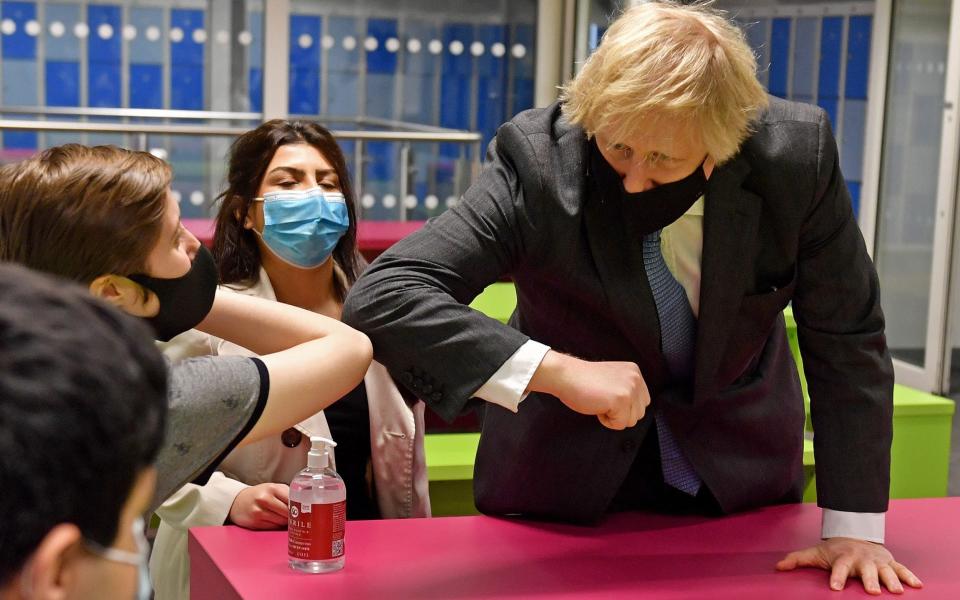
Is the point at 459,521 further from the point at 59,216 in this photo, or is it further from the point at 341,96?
the point at 341,96

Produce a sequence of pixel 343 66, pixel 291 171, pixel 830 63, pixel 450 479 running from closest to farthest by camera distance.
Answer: pixel 291 171 → pixel 450 479 → pixel 830 63 → pixel 343 66

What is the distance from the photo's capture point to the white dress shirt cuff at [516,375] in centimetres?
163

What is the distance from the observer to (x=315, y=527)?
1616 millimetres

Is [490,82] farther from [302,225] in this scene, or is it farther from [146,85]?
[302,225]

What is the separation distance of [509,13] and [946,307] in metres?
3.53

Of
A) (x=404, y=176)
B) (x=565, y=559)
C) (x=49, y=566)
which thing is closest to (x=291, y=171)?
(x=565, y=559)

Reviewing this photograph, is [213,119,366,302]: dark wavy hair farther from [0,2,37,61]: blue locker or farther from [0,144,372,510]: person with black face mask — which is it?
[0,2,37,61]: blue locker

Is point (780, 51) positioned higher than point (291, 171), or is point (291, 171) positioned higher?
point (780, 51)

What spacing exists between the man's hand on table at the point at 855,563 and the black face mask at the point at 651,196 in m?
0.52

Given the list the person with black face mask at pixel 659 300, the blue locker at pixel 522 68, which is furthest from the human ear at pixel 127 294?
the blue locker at pixel 522 68

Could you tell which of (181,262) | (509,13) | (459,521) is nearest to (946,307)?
(509,13)

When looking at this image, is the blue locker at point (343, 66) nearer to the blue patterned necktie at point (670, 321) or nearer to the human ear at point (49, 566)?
the blue patterned necktie at point (670, 321)

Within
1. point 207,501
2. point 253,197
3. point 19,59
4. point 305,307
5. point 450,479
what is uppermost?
point 19,59

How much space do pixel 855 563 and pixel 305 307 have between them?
4.17 feet
